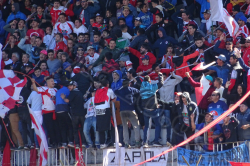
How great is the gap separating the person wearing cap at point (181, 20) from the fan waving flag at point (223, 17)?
1.62 m

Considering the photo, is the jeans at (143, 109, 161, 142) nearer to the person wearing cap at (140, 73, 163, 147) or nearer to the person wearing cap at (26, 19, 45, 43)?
the person wearing cap at (140, 73, 163, 147)

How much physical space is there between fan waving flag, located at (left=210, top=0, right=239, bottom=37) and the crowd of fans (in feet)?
1.24

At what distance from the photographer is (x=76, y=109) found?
15922mm

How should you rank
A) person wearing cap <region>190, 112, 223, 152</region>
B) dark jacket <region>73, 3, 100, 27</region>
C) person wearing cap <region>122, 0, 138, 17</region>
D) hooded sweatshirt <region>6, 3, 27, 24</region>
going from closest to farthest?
person wearing cap <region>190, 112, 223, 152</region> → person wearing cap <region>122, 0, 138, 17</region> → dark jacket <region>73, 3, 100, 27</region> → hooded sweatshirt <region>6, 3, 27, 24</region>

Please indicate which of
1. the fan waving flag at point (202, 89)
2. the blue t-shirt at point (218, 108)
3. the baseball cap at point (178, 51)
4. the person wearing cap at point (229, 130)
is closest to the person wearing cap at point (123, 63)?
the baseball cap at point (178, 51)

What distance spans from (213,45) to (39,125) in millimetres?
4993

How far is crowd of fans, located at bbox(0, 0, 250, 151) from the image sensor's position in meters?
15.1

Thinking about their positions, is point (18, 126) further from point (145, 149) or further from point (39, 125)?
point (145, 149)

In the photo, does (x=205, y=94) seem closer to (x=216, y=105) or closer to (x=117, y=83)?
(x=216, y=105)

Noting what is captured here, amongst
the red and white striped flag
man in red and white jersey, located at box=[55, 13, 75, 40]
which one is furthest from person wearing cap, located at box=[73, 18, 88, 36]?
the red and white striped flag

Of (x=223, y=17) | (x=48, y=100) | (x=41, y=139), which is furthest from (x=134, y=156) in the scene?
(x=223, y=17)

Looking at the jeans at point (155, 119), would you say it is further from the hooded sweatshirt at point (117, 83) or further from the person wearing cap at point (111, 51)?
the person wearing cap at point (111, 51)

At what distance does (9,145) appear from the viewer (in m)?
17.0

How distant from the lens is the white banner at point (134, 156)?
607 inches
